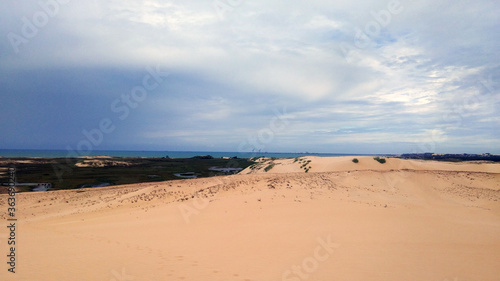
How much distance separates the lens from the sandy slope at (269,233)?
7277mm

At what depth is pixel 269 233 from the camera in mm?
10336

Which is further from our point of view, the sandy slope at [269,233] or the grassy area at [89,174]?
the grassy area at [89,174]

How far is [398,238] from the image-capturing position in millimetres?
9781

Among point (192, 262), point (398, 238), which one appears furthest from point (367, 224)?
point (192, 262)

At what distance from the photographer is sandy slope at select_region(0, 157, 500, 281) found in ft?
→ 23.9

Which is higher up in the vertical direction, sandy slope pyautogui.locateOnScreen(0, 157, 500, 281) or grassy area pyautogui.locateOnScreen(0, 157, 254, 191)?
sandy slope pyautogui.locateOnScreen(0, 157, 500, 281)

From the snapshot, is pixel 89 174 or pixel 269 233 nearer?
pixel 269 233

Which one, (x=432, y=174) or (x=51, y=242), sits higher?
(x=432, y=174)

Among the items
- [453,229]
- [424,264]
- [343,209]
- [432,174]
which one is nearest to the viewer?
[424,264]

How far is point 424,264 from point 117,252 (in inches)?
359

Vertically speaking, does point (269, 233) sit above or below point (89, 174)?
above

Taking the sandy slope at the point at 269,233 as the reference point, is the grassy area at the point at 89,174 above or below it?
below

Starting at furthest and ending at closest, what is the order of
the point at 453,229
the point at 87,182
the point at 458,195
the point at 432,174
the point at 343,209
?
the point at 87,182 → the point at 432,174 → the point at 458,195 → the point at 343,209 → the point at 453,229

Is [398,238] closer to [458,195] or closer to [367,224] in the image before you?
[367,224]
